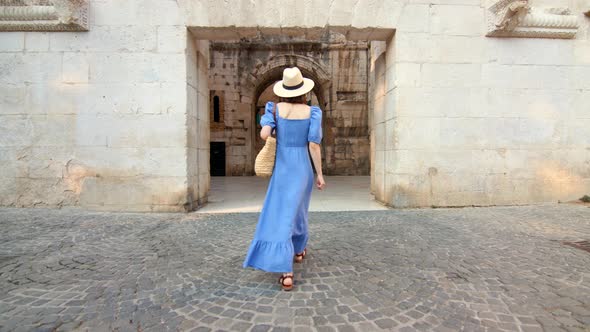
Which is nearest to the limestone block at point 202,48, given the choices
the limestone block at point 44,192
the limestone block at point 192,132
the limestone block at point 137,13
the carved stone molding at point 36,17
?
the limestone block at point 137,13

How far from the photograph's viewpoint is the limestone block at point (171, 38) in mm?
5121

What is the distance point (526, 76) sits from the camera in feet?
17.9

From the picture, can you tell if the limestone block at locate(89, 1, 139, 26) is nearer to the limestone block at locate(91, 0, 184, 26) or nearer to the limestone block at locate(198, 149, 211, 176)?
the limestone block at locate(91, 0, 184, 26)

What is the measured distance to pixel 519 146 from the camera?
215 inches

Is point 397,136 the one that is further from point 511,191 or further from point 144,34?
point 144,34

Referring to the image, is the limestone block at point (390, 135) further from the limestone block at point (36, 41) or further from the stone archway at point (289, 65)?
the stone archway at point (289, 65)

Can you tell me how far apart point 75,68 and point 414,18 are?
236 inches

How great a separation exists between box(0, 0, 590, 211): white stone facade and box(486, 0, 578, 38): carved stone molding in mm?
86

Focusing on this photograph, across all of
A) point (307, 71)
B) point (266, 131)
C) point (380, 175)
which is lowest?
point (380, 175)

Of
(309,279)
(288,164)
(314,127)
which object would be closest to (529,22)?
(314,127)

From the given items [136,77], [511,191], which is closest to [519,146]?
[511,191]

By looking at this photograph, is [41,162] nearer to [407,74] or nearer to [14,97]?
[14,97]

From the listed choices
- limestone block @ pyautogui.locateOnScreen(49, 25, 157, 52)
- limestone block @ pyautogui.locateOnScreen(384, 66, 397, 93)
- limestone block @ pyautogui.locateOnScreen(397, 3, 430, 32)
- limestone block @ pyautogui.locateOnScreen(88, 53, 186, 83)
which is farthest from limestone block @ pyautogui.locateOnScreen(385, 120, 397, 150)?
limestone block @ pyautogui.locateOnScreen(49, 25, 157, 52)

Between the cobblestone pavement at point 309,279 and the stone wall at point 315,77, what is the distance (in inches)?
439
